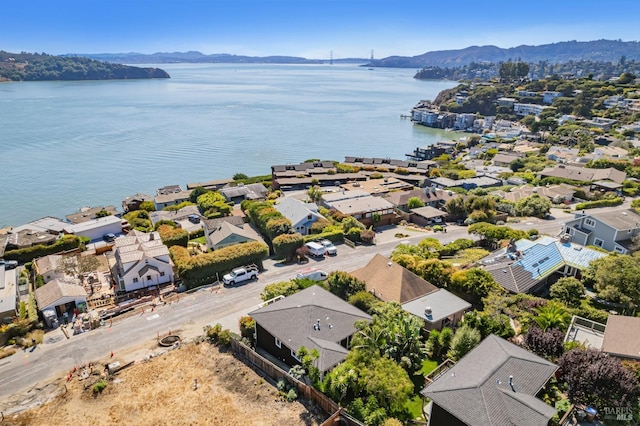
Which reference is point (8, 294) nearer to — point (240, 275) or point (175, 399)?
point (240, 275)

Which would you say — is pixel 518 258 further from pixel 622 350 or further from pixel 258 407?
pixel 258 407

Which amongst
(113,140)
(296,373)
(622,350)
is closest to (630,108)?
(622,350)

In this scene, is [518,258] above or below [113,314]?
above

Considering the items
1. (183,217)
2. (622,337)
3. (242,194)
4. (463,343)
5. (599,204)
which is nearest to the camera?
(622,337)

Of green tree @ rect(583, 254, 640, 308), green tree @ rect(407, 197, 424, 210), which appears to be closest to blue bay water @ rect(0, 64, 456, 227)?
green tree @ rect(407, 197, 424, 210)

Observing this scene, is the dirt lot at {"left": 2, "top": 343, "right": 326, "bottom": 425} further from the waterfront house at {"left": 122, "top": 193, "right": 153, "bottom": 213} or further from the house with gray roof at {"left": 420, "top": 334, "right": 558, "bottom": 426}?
the waterfront house at {"left": 122, "top": 193, "right": 153, "bottom": 213}

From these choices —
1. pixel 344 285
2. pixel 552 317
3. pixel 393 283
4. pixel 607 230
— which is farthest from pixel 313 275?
pixel 607 230

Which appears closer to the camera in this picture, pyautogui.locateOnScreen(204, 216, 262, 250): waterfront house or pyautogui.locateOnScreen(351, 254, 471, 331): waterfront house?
pyautogui.locateOnScreen(351, 254, 471, 331): waterfront house
